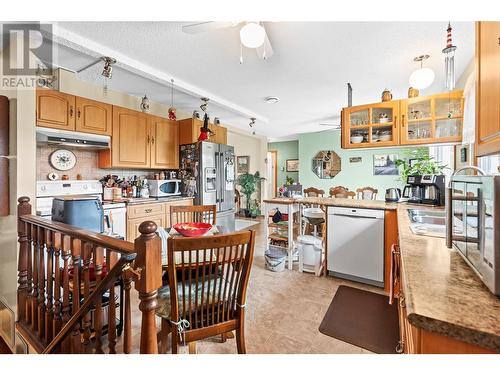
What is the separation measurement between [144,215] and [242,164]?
13.5 ft

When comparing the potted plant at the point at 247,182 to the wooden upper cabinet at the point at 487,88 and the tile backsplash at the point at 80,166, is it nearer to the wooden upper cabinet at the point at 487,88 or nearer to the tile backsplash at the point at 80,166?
the tile backsplash at the point at 80,166

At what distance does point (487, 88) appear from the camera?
3.01ft

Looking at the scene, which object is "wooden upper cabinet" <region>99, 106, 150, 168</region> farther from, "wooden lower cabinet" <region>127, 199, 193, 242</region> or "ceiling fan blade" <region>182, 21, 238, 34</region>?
"ceiling fan blade" <region>182, 21, 238, 34</region>

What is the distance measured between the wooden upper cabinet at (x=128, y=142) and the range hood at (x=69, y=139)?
141 mm

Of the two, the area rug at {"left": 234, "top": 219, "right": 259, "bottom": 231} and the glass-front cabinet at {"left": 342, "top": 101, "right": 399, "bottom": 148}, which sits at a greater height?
the glass-front cabinet at {"left": 342, "top": 101, "right": 399, "bottom": 148}

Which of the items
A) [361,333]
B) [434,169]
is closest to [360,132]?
[434,169]

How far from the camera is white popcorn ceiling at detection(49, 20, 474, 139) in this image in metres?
1.94

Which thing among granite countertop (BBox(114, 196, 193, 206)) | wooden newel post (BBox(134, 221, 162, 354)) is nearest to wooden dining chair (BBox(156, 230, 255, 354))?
wooden newel post (BBox(134, 221, 162, 354))

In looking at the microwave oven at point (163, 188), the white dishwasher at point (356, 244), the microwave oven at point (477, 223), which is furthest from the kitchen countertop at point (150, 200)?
the microwave oven at point (477, 223)

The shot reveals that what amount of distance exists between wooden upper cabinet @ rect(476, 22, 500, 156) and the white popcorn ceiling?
115cm

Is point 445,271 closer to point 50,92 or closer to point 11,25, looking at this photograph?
point 11,25

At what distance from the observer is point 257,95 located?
3.53m

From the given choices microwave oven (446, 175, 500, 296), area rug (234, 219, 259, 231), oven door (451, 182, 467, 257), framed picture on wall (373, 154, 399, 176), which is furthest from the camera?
area rug (234, 219, 259, 231)
